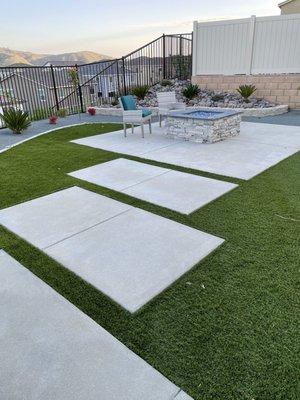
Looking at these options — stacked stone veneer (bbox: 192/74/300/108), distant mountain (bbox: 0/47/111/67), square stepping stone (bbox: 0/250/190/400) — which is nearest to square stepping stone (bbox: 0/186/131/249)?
square stepping stone (bbox: 0/250/190/400)

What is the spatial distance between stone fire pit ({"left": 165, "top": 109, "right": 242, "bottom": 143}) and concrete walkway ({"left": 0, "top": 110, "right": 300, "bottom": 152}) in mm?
2281

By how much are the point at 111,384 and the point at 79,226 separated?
1.82m

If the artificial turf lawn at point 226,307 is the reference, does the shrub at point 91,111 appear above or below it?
above

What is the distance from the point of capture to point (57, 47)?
54.5ft

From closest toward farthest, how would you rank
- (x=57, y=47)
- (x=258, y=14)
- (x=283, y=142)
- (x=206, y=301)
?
(x=206, y=301) → (x=283, y=142) → (x=258, y=14) → (x=57, y=47)

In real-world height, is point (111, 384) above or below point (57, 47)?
below

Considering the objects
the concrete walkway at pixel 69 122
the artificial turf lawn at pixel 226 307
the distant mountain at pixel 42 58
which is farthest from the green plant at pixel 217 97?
the distant mountain at pixel 42 58

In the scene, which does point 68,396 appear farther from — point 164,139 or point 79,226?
point 164,139

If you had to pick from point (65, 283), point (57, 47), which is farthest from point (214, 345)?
point (57, 47)

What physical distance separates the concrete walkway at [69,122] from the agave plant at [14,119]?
0.18m

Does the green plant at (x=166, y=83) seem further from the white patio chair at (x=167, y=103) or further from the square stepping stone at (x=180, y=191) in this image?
the square stepping stone at (x=180, y=191)

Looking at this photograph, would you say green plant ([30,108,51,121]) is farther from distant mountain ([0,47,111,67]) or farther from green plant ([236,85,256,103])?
distant mountain ([0,47,111,67])

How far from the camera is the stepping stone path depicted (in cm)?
236

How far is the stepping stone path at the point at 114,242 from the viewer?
7.74 ft
